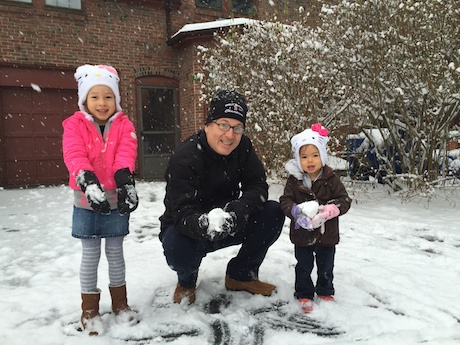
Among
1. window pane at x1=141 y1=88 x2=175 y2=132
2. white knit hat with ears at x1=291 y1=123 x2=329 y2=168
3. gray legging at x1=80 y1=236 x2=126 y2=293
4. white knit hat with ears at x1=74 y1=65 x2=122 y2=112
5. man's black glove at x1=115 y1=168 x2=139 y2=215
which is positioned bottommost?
gray legging at x1=80 y1=236 x2=126 y2=293

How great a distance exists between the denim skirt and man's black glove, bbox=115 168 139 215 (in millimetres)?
159

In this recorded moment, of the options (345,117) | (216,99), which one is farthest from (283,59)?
(216,99)

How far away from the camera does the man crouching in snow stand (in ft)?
7.40

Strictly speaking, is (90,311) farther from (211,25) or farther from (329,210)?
(211,25)

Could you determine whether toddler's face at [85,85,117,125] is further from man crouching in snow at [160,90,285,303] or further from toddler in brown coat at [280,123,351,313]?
toddler in brown coat at [280,123,351,313]

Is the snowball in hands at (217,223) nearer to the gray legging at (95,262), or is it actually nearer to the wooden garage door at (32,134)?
the gray legging at (95,262)

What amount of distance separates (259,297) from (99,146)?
146cm

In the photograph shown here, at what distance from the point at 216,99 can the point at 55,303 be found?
172cm

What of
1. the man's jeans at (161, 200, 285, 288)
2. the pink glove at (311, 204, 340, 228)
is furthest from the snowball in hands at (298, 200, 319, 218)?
the man's jeans at (161, 200, 285, 288)

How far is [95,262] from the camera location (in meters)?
2.23

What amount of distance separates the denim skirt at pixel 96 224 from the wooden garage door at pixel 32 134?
7.59m

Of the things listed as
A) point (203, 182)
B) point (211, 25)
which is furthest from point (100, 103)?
→ point (211, 25)

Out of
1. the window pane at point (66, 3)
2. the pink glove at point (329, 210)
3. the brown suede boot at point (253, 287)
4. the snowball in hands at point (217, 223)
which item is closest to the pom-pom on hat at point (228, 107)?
the snowball in hands at point (217, 223)

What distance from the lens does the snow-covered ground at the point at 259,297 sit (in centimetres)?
208
